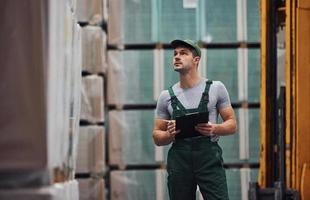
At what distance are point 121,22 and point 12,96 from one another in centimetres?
444

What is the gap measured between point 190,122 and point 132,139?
76.0 inches

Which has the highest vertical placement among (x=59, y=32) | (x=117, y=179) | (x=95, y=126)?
(x=59, y=32)

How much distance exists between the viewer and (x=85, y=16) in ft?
19.6

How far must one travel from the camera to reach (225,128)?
14.2ft

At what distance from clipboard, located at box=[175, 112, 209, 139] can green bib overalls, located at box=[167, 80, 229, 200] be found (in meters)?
0.06

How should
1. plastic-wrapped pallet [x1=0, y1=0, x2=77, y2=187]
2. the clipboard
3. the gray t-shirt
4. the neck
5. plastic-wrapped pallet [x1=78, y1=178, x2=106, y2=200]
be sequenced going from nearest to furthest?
1. plastic-wrapped pallet [x1=0, y1=0, x2=77, y2=187]
2. the clipboard
3. the gray t-shirt
4. the neck
5. plastic-wrapped pallet [x1=78, y1=178, x2=106, y2=200]

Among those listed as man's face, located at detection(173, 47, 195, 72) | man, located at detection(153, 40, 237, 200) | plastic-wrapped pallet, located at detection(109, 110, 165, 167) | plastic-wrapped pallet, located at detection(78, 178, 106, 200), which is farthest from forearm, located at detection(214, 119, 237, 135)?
plastic-wrapped pallet, located at detection(78, 178, 106, 200)

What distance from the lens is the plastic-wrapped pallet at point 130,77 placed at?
239 inches

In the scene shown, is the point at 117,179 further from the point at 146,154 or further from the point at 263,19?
the point at 263,19

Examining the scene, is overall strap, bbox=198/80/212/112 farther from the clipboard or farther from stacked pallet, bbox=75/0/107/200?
stacked pallet, bbox=75/0/107/200

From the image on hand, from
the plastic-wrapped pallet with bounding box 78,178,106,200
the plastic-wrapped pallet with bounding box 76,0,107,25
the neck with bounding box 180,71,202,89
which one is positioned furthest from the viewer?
the plastic-wrapped pallet with bounding box 76,0,107,25

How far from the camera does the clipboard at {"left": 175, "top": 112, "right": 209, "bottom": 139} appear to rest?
4184mm

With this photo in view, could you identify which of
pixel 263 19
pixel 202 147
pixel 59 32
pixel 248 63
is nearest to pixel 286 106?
pixel 263 19

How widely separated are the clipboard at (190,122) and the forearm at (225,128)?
4.7 inches
